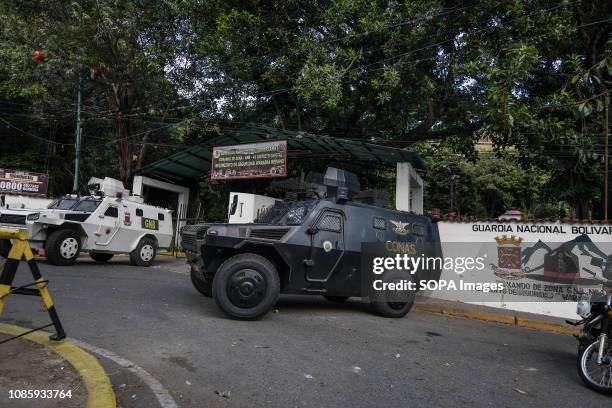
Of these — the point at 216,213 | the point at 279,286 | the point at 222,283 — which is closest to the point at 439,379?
the point at 279,286

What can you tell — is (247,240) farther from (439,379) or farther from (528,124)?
(528,124)

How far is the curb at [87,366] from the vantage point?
3396mm

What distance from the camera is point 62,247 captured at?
37.5ft

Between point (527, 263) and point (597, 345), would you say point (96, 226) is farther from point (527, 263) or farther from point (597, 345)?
point (597, 345)

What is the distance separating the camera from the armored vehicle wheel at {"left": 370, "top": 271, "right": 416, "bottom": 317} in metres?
7.64

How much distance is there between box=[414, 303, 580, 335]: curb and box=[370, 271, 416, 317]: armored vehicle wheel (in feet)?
5.20

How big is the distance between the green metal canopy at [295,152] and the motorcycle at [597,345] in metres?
8.47

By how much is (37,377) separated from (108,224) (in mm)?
9430

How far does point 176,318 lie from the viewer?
6.51 m

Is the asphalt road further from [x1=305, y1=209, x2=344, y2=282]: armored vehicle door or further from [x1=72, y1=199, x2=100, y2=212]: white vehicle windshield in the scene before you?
[x1=72, y1=199, x2=100, y2=212]: white vehicle windshield

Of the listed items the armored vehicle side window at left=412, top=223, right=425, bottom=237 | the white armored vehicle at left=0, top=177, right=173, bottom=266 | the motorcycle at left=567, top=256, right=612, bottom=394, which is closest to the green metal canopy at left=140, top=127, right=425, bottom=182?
the white armored vehicle at left=0, top=177, right=173, bottom=266

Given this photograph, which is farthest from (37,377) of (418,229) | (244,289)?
(418,229)

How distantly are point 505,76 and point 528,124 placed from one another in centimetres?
130
